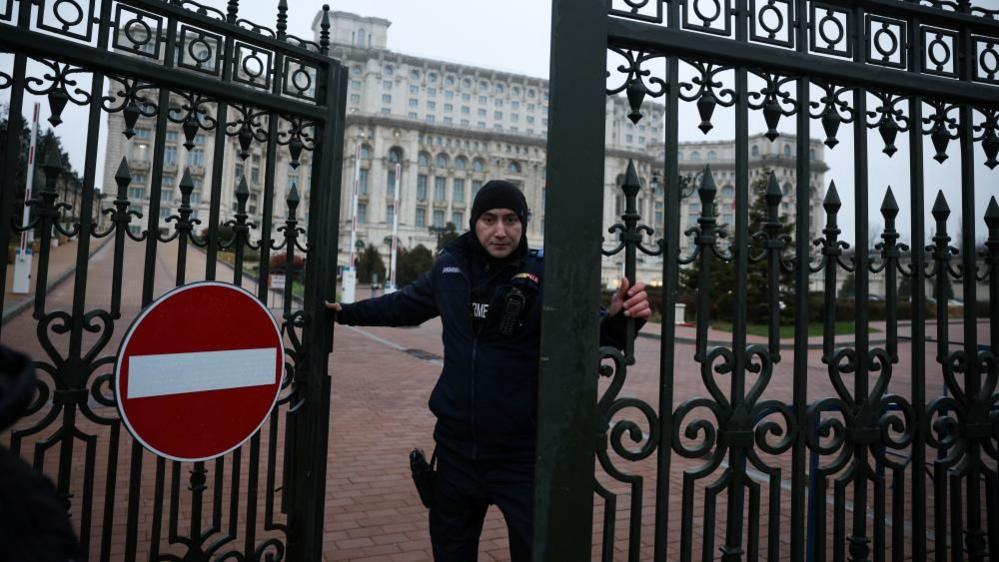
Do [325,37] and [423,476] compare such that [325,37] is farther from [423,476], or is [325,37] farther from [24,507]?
[24,507]

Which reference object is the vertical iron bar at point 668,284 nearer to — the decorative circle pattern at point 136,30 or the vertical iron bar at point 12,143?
the decorative circle pattern at point 136,30

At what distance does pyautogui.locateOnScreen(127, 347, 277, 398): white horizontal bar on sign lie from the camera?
87.6 inches

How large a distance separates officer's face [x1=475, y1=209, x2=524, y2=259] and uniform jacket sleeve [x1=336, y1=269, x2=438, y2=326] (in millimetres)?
471

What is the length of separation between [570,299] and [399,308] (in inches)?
50.8

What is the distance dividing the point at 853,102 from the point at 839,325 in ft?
76.9

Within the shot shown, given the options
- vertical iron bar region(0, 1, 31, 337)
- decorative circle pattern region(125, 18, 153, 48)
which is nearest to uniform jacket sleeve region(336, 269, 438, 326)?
vertical iron bar region(0, 1, 31, 337)

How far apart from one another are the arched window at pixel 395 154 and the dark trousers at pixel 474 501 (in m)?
75.3

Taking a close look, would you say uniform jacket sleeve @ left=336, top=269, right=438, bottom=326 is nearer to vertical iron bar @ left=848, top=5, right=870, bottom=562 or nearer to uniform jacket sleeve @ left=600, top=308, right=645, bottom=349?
uniform jacket sleeve @ left=600, top=308, right=645, bottom=349

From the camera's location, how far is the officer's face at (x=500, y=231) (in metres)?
2.57

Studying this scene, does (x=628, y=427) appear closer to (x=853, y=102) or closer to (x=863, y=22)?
(x=853, y=102)

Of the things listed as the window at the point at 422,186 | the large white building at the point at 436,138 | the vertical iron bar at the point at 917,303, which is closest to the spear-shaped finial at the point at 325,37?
the vertical iron bar at the point at 917,303

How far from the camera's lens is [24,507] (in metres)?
1.00

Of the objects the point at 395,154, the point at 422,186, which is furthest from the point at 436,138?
the point at 422,186

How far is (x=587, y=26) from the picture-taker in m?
1.99
